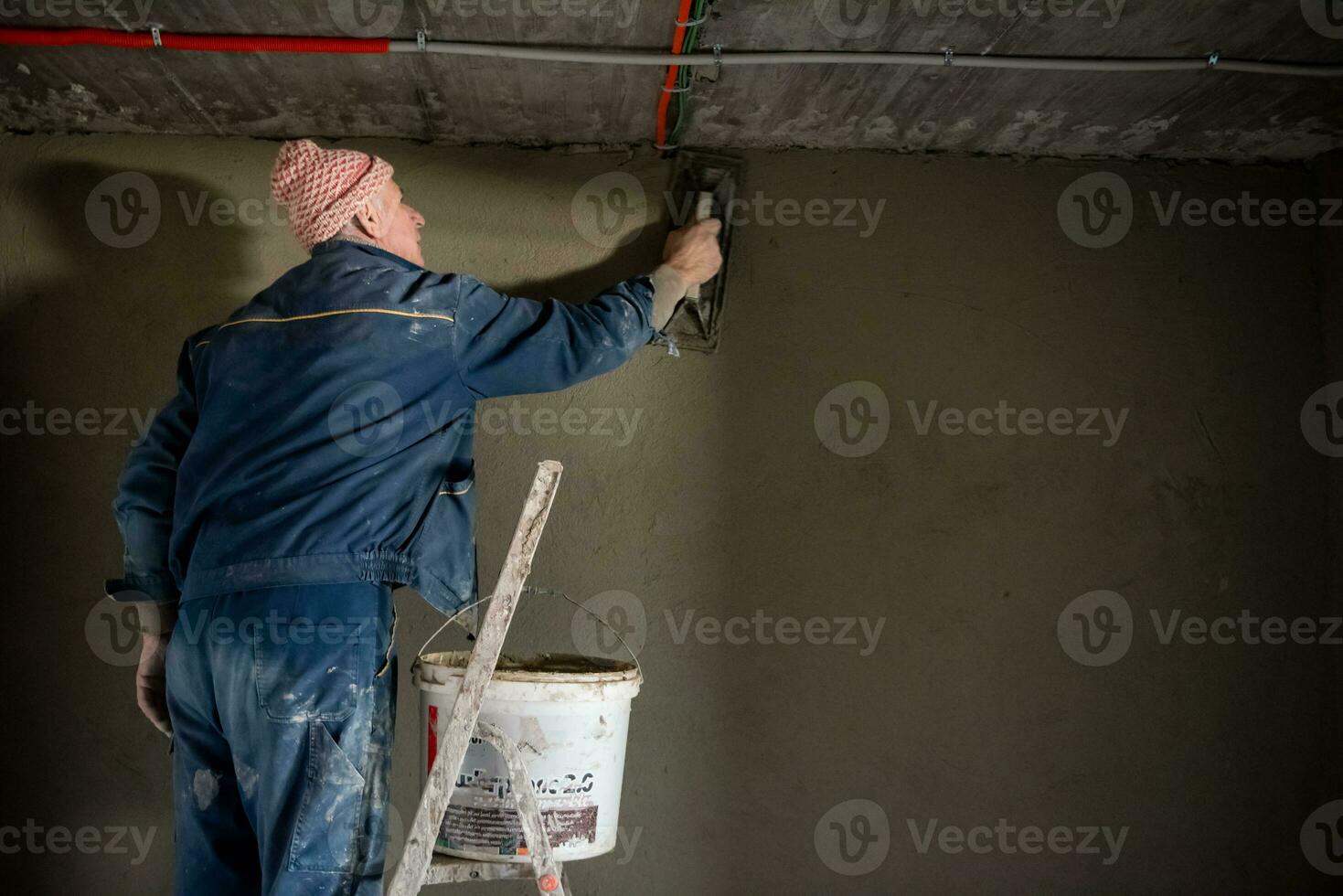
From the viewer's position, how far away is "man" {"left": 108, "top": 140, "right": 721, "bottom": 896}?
1.65 m

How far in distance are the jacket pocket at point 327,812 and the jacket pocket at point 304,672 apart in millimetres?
34

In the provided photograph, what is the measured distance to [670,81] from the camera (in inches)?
87.5

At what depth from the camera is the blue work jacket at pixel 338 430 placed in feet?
5.77

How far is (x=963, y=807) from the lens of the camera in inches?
99.3

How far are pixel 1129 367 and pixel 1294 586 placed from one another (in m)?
0.72

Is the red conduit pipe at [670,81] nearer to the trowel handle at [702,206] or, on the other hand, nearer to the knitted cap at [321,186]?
the trowel handle at [702,206]

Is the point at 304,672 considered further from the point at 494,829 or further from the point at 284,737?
the point at 494,829

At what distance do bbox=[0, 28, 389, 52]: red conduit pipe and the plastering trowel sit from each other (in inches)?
32.5

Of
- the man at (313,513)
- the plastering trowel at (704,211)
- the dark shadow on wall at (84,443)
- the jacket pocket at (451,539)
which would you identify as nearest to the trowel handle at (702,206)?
the plastering trowel at (704,211)

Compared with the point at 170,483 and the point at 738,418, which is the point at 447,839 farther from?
the point at 738,418

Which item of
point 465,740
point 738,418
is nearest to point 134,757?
point 465,740

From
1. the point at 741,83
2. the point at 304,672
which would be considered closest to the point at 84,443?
the point at 304,672

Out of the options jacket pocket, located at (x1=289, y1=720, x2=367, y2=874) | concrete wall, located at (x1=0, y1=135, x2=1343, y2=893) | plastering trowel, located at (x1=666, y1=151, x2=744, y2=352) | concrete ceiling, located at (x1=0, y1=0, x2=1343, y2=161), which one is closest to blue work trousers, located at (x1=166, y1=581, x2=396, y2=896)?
jacket pocket, located at (x1=289, y1=720, x2=367, y2=874)

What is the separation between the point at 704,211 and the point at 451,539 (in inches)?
45.0
